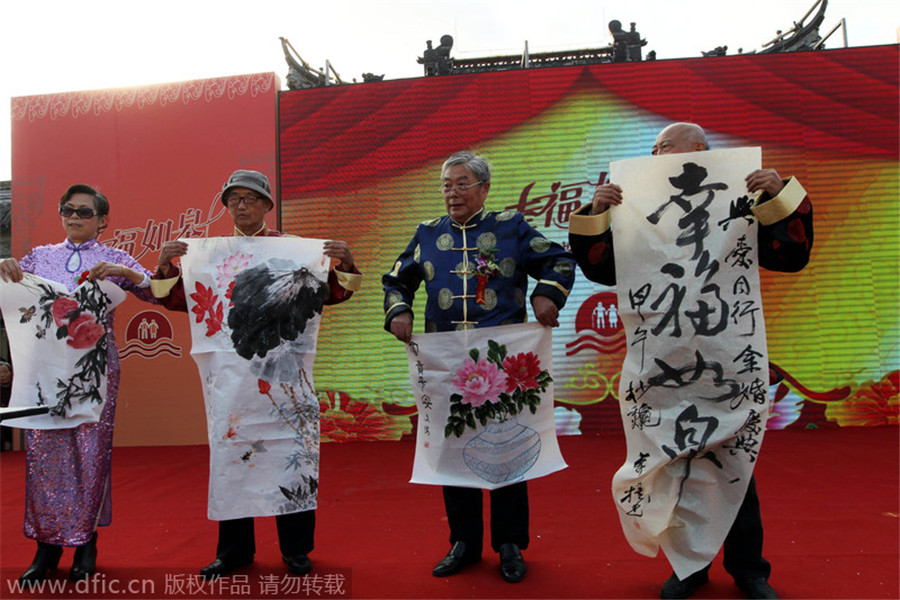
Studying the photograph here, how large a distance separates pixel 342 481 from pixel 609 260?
269 cm

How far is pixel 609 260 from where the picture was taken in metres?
2.03

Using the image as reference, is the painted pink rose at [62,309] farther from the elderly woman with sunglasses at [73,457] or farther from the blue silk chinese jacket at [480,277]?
the blue silk chinese jacket at [480,277]

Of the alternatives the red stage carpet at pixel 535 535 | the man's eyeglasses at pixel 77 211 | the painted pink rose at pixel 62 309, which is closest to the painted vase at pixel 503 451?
the red stage carpet at pixel 535 535

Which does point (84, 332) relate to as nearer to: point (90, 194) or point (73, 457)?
point (73, 457)

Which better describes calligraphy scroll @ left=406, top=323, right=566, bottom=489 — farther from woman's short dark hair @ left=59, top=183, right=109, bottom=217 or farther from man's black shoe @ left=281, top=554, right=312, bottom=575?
woman's short dark hair @ left=59, top=183, right=109, bottom=217

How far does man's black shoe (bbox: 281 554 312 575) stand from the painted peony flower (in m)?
0.97

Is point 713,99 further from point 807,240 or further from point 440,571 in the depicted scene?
point 440,571

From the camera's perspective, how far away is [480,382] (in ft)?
7.03

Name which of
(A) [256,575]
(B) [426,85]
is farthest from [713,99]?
(A) [256,575]

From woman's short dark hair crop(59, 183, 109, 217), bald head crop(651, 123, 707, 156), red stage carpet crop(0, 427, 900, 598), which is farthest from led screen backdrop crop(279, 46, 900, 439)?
bald head crop(651, 123, 707, 156)

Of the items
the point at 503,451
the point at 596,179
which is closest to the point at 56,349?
the point at 503,451

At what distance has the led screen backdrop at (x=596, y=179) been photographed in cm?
539

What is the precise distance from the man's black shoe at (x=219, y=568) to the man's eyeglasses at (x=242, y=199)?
1324 mm

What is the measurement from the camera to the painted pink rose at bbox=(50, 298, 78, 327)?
2303mm
